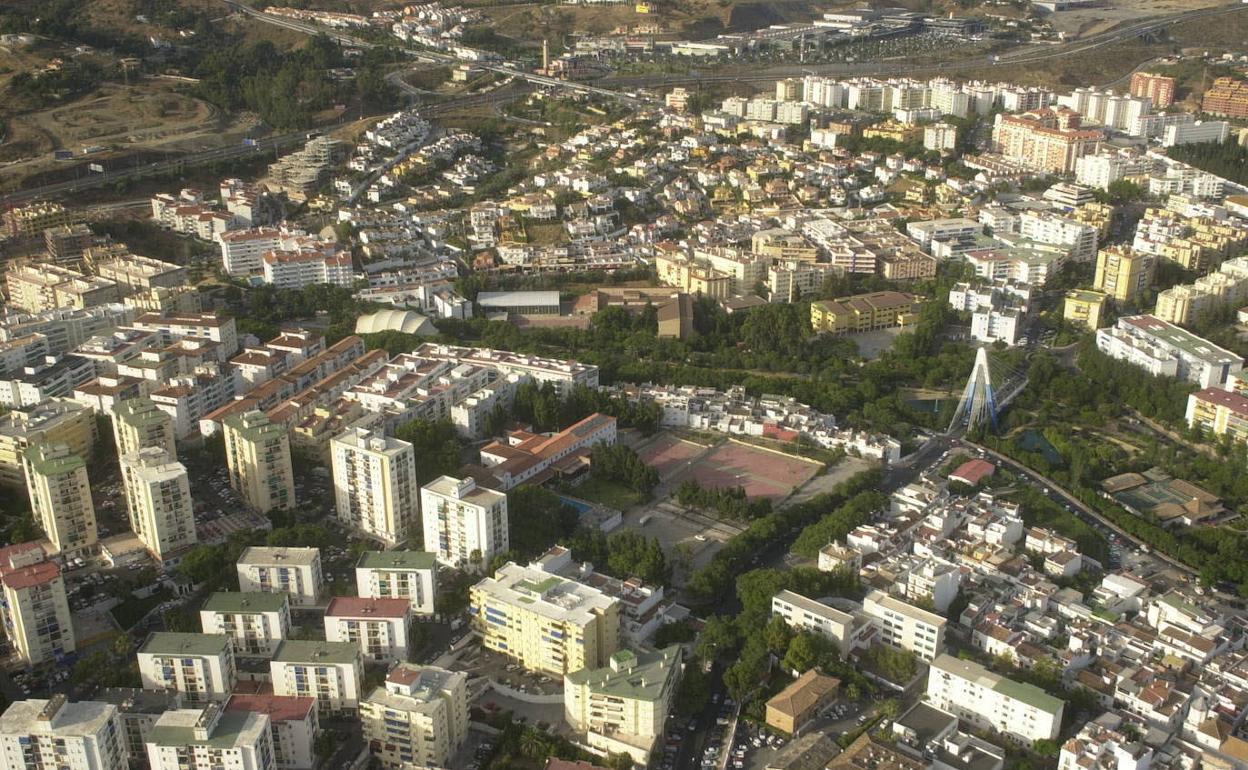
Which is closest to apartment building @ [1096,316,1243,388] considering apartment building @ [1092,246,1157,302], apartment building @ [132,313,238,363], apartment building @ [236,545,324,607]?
apartment building @ [1092,246,1157,302]

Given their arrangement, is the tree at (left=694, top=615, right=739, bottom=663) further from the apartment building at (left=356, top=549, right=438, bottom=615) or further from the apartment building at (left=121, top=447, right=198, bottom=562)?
the apartment building at (left=121, top=447, right=198, bottom=562)

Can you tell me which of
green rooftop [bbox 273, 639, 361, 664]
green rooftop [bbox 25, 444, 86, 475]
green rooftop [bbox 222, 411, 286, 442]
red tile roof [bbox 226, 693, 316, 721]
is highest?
green rooftop [bbox 25, 444, 86, 475]

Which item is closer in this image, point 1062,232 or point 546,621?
point 546,621

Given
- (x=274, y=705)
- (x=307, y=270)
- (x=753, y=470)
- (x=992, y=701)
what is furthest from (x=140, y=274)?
(x=992, y=701)

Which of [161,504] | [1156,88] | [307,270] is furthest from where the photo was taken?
[1156,88]

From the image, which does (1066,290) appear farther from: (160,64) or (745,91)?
(160,64)

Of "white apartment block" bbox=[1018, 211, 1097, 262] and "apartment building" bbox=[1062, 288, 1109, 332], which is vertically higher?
"white apartment block" bbox=[1018, 211, 1097, 262]

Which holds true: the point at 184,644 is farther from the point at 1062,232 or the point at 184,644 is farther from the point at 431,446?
the point at 1062,232
